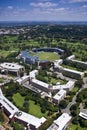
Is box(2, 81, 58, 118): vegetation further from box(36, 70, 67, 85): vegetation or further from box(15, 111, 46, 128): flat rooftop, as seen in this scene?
box(36, 70, 67, 85): vegetation

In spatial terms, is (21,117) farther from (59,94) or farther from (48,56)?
(48,56)

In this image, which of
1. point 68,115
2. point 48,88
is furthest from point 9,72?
point 68,115

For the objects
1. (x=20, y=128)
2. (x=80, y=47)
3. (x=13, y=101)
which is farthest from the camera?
(x=80, y=47)

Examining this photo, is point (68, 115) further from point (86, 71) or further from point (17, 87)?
point (86, 71)

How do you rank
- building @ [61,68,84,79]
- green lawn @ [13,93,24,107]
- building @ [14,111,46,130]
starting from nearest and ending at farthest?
building @ [14,111,46,130]
green lawn @ [13,93,24,107]
building @ [61,68,84,79]

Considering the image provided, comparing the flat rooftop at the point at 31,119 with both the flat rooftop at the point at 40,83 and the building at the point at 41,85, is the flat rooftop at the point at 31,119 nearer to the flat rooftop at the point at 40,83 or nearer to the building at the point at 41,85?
the building at the point at 41,85

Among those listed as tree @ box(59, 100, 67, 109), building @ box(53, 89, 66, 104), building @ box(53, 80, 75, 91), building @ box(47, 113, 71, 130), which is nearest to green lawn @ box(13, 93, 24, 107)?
building @ box(53, 89, 66, 104)

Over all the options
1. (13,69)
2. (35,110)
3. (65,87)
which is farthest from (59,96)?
(13,69)
